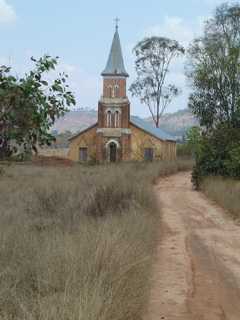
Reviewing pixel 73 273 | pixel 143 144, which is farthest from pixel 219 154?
pixel 143 144

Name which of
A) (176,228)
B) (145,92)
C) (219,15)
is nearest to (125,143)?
(145,92)

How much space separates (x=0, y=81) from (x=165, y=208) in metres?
17.2

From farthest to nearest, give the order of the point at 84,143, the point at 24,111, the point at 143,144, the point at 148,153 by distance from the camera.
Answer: the point at 84,143 → the point at 148,153 → the point at 143,144 → the point at 24,111

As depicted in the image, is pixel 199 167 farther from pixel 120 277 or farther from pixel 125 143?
pixel 125 143

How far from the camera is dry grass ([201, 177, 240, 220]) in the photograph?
842 inches

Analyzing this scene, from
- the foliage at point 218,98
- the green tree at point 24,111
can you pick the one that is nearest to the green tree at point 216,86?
the foliage at point 218,98

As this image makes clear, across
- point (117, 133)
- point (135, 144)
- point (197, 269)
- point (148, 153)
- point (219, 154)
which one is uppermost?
point (117, 133)

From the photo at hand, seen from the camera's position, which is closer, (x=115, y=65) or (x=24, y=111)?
(x=24, y=111)

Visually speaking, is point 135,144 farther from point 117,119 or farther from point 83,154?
point 83,154

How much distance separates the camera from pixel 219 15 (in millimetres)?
43906

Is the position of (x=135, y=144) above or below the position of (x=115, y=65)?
below

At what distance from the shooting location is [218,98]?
38469mm

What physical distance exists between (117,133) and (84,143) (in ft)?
14.6

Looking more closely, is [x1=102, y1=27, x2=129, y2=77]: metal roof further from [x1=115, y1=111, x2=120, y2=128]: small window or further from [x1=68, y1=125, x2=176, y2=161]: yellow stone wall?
[x1=68, y1=125, x2=176, y2=161]: yellow stone wall
